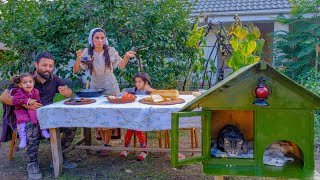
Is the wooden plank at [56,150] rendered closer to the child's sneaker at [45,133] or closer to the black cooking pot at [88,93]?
the child's sneaker at [45,133]

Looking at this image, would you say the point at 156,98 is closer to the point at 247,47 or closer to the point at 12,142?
the point at 247,47

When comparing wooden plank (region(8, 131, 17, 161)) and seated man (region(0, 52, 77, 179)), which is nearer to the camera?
seated man (region(0, 52, 77, 179))

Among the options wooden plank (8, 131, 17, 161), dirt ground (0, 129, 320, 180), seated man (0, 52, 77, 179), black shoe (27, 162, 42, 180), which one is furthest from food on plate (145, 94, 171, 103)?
wooden plank (8, 131, 17, 161)

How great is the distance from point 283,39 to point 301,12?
29.6 inches

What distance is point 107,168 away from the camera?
3.57 metres

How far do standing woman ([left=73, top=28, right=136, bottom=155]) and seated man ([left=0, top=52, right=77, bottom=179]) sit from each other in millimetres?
351

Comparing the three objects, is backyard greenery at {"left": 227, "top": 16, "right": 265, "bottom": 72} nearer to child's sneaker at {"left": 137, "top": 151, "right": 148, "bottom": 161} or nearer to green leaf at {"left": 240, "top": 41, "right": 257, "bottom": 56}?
green leaf at {"left": 240, "top": 41, "right": 257, "bottom": 56}

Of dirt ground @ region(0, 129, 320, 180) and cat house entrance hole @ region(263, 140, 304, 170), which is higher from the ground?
cat house entrance hole @ region(263, 140, 304, 170)

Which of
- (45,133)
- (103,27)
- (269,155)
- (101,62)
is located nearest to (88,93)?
(101,62)

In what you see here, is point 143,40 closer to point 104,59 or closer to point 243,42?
point 104,59

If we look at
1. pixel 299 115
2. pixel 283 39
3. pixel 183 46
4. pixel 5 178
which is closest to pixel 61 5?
pixel 183 46

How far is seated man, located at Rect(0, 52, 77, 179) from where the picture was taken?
313cm

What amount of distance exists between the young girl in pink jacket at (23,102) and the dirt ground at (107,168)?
1.67ft

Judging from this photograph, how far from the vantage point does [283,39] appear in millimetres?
7902
